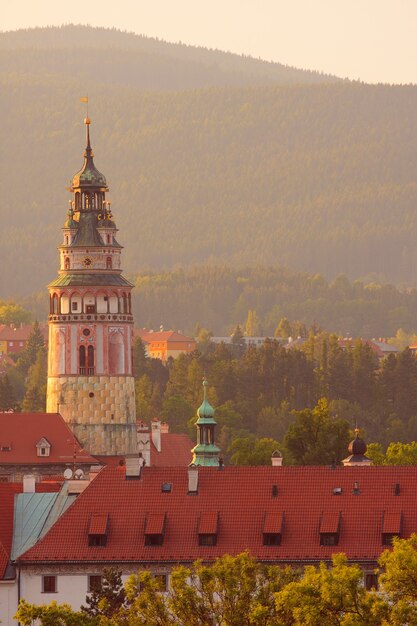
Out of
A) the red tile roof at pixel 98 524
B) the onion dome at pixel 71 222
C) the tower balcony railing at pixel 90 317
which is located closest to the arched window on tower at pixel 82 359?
the tower balcony railing at pixel 90 317

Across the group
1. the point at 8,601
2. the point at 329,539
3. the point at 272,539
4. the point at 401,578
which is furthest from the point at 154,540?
the point at 401,578

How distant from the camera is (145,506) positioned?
319ft

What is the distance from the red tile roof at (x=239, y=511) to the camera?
94312mm

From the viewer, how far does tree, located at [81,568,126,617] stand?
276ft

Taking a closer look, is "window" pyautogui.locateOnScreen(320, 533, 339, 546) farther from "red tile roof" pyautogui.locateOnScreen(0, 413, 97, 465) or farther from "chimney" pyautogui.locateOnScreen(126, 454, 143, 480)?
"red tile roof" pyautogui.locateOnScreen(0, 413, 97, 465)

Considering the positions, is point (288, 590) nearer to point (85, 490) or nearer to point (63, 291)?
point (85, 490)

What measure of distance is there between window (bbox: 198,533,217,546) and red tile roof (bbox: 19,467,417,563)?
0.18 metres

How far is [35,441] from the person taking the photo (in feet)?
496


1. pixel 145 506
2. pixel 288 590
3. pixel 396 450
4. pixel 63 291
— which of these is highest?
pixel 63 291

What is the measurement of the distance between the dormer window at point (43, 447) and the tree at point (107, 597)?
200 feet

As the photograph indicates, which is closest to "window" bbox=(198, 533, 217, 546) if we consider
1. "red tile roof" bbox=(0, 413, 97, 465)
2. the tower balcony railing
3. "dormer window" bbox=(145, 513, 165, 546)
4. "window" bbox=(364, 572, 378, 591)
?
"dormer window" bbox=(145, 513, 165, 546)

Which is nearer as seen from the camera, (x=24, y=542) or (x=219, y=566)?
(x=219, y=566)

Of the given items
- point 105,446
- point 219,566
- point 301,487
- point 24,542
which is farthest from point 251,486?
point 105,446

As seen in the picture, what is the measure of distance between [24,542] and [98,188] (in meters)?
70.4
